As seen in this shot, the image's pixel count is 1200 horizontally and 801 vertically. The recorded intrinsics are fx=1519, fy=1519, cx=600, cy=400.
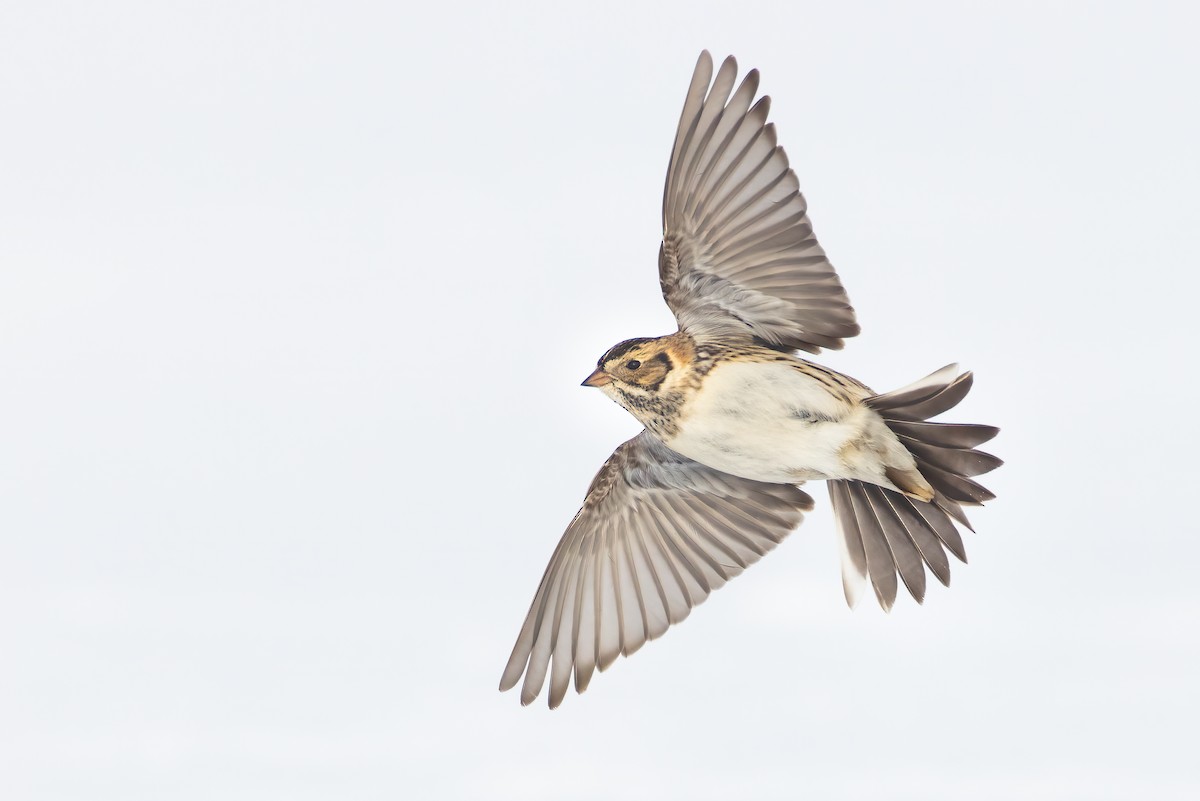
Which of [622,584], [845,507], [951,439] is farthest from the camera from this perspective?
[622,584]

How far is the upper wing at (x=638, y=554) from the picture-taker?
10.7 meters

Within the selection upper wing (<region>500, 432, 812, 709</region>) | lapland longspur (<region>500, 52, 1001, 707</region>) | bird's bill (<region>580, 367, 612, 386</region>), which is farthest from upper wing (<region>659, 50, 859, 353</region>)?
upper wing (<region>500, 432, 812, 709</region>)

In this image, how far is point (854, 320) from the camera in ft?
31.7

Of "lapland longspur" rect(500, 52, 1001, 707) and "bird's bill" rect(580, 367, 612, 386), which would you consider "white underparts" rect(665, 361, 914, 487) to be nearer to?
"lapland longspur" rect(500, 52, 1001, 707)

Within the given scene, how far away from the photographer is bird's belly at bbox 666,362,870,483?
937 cm

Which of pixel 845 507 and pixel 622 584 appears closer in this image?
pixel 845 507

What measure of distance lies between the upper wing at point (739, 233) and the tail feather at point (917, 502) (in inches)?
27.4

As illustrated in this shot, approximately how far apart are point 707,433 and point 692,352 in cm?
53

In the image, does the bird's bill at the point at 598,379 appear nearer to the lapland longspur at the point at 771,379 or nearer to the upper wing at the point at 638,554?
the lapland longspur at the point at 771,379

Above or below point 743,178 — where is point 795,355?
below

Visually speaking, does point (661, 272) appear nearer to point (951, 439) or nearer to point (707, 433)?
point (707, 433)

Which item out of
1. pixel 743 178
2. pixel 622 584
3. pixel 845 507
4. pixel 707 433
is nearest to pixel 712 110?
pixel 743 178

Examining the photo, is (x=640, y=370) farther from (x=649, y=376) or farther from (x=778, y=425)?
(x=778, y=425)

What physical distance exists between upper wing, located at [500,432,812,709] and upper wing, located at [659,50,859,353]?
151cm
